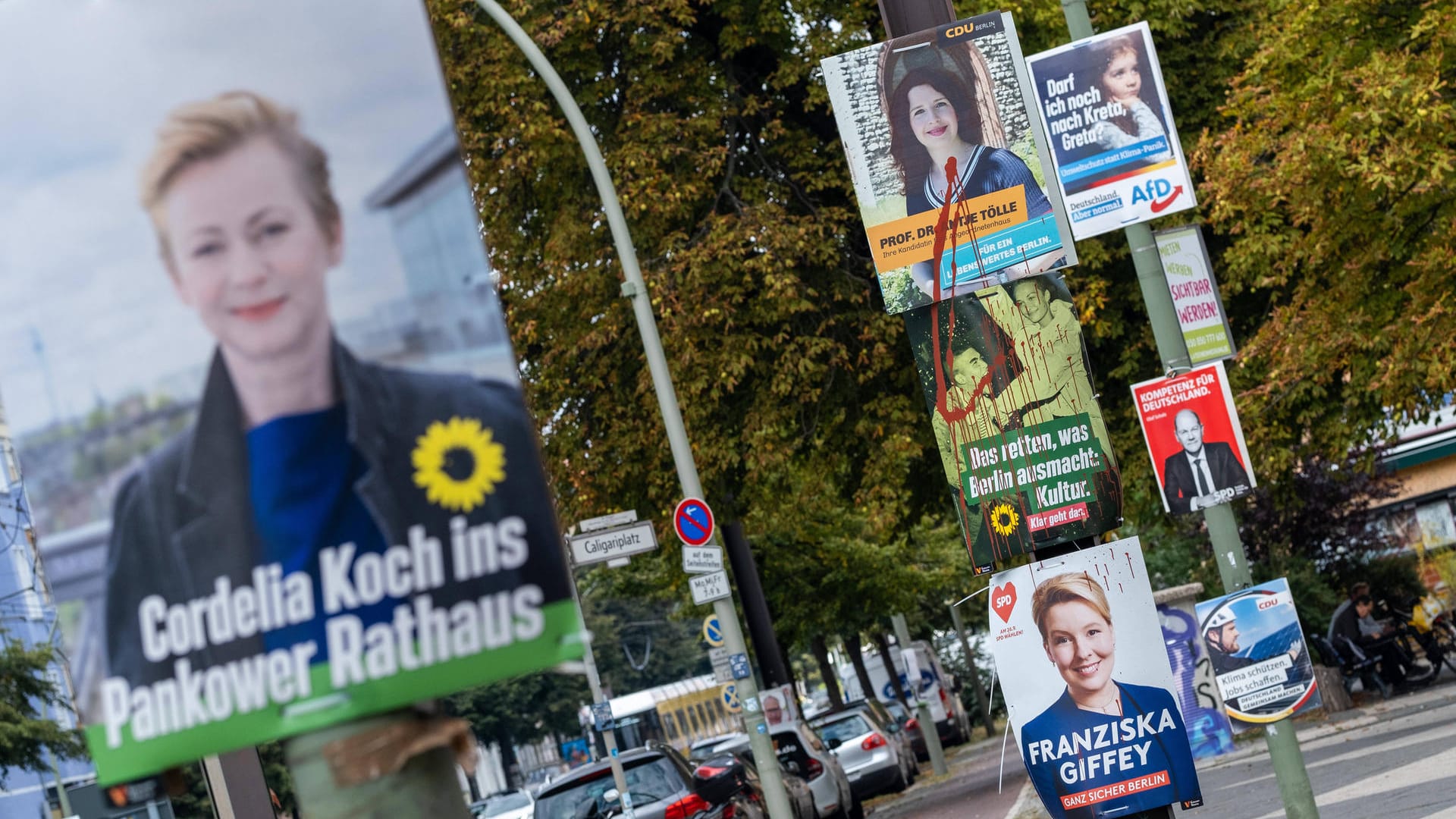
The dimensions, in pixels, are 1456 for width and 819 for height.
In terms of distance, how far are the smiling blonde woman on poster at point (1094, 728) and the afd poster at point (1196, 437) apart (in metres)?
1.37

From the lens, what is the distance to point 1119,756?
26.7 ft

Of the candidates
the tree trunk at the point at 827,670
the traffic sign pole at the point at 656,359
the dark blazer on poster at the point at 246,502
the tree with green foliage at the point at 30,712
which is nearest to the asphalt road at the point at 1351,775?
the traffic sign pole at the point at 656,359

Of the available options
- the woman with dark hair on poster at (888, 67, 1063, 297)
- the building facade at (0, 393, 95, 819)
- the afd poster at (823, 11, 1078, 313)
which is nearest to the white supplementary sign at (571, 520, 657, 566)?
the building facade at (0, 393, 95, 819)

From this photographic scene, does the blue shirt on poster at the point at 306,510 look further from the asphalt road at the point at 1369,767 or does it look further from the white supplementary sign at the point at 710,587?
the white supplementary sign at the point at 710,587

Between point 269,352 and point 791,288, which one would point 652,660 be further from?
point 269,352

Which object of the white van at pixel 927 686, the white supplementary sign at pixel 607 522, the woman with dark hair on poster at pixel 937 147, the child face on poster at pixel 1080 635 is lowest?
the white van at pixel 927 686

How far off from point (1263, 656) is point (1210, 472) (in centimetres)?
110

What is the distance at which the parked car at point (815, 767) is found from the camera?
21.6 metres

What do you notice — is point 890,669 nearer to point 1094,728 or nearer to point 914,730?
point 914,730

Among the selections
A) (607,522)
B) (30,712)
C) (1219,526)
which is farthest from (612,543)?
(30,712)

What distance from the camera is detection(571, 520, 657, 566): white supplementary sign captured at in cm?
1492

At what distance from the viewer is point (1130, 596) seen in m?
8.23

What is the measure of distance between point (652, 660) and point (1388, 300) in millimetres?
82546

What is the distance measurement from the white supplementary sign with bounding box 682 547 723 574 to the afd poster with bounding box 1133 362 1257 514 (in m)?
6.63
